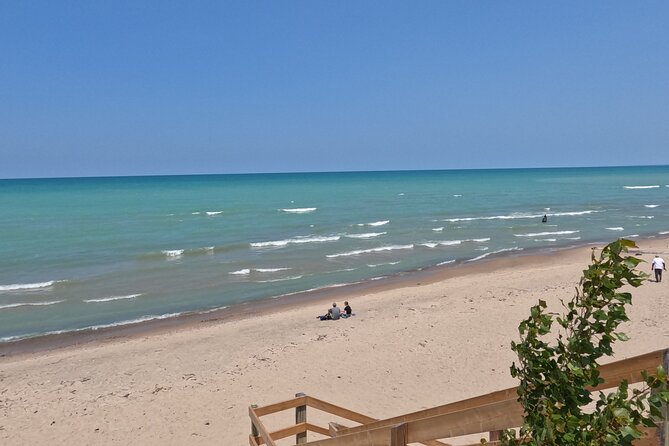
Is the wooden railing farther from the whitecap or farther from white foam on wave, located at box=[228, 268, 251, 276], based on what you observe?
the whitecap

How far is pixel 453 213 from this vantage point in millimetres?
57562

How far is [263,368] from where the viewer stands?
13.2 m

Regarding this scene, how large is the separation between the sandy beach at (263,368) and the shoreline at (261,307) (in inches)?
18.7

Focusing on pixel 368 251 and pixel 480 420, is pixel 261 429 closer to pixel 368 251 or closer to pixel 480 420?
pixel 480 420

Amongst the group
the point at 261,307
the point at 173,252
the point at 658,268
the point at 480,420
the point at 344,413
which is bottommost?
the point at 261,307

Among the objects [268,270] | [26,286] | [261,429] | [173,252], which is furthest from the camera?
[173,252]

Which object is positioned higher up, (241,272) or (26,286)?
(241,272)

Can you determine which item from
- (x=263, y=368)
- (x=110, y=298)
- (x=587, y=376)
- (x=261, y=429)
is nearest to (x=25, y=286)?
(x=110, y=298)

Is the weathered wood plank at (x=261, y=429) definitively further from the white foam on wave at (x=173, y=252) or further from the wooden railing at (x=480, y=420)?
the white foam on wave at (x=173, y=252)

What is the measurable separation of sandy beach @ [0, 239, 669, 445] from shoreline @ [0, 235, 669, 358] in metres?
0.48

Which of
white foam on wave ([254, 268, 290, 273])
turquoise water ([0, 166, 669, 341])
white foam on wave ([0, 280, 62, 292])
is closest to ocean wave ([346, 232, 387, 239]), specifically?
turquoise water ([0, 166, 669, 341])

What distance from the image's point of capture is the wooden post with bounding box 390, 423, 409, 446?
10.1 feet

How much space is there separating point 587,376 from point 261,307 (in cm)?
1986

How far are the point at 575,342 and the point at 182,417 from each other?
33.1ft
